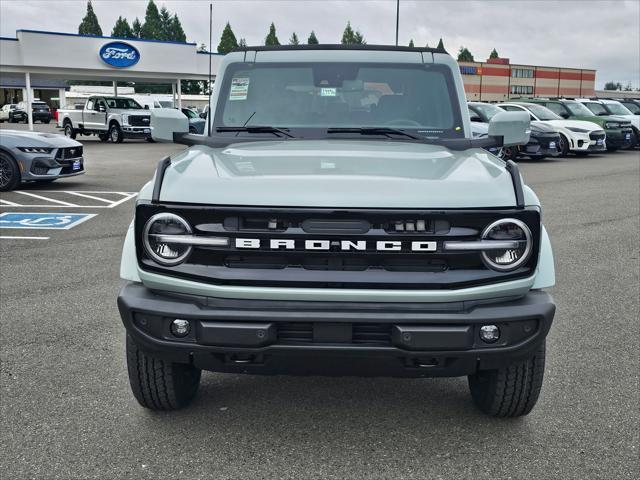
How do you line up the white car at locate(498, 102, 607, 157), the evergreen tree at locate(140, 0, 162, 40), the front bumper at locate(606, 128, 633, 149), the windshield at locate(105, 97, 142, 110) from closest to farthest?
the white car at locate(498, 102, 607, 157), the front bumper at locate(606, 128, 633, 149), the windshield at locate(105, 97, 142, 110), the evergreen tree at locate(140, 0, 162, 40)

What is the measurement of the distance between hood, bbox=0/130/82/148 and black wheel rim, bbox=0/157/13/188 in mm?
351

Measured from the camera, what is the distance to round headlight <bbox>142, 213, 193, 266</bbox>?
2.95 m

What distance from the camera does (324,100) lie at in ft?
14.4

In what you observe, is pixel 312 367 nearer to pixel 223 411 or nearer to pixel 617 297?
pixel 223 411

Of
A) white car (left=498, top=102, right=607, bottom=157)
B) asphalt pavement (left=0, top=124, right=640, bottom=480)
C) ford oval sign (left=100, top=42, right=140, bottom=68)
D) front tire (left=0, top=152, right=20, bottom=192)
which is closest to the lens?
asphalt pavement (left=0, top=124, right=640, bottom=480)

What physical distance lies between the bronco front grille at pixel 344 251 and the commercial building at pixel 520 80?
81.8m

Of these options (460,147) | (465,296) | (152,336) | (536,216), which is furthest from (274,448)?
(460,147)

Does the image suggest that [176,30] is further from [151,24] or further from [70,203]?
[70,203]

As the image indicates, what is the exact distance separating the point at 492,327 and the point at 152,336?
140cm

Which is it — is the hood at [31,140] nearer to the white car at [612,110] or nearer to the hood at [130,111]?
the hood at [130,111]

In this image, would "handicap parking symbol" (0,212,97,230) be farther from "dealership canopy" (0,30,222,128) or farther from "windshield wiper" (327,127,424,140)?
"dealership canopy" (0,30,222,128)

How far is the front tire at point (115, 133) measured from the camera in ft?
101

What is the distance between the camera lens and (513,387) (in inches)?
133

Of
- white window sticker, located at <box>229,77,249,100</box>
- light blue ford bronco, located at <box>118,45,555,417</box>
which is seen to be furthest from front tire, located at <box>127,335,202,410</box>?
white window sticker, located at <box>229,77,249,100</box>
